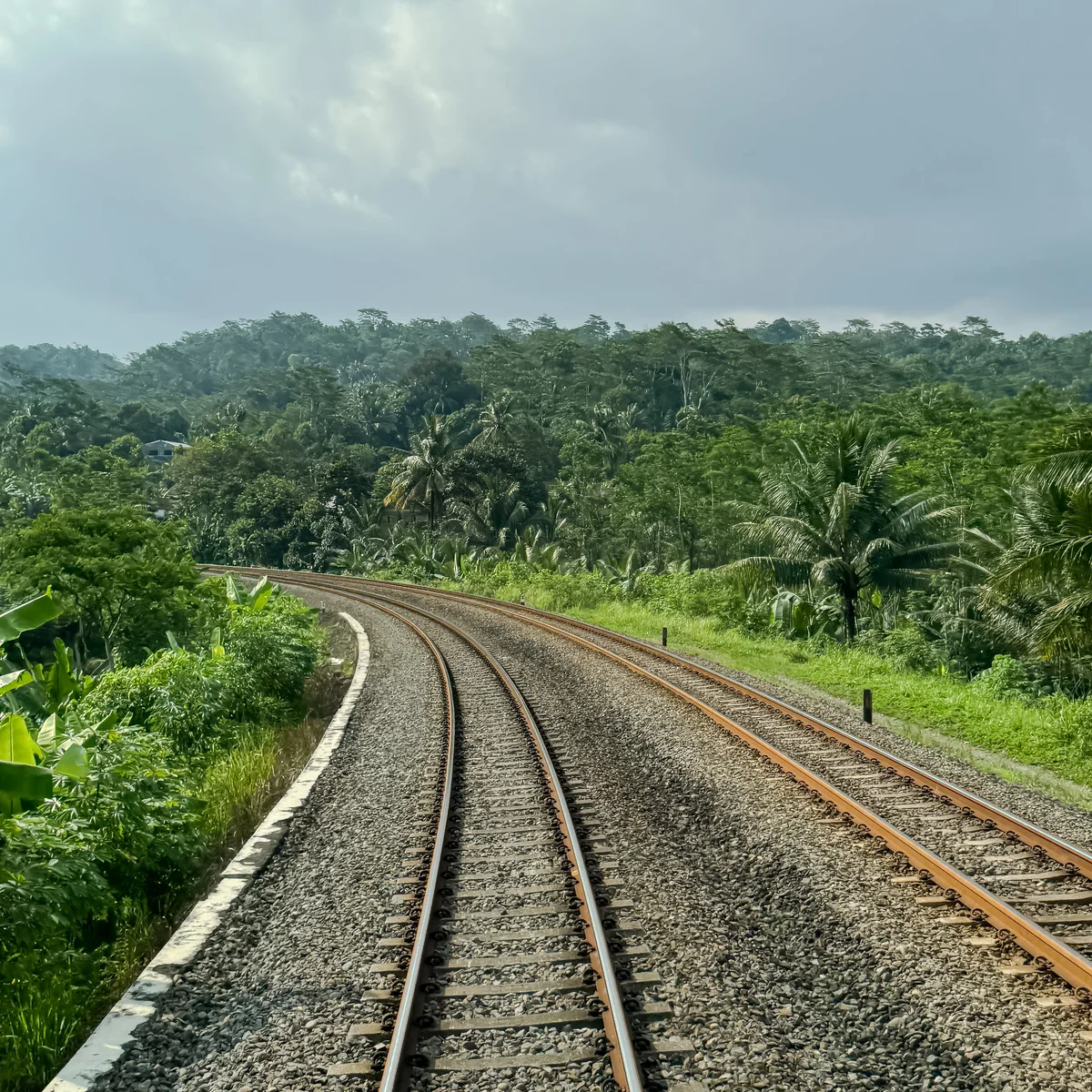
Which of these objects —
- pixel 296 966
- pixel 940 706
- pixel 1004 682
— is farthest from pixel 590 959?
pixel 1004 682

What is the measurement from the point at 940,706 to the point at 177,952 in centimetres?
1135

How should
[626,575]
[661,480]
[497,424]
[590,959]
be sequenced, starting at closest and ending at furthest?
[590,959] < [626,575] < [661,480] < [497,424]

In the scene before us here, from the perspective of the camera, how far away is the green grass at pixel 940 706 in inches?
415

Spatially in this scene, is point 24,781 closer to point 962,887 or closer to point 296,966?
point 296,966

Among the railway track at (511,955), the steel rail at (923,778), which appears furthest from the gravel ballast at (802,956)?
the steel rail at (923,778)

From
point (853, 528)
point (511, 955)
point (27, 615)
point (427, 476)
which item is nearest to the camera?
point (27, 615)

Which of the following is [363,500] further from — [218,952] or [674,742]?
[218,952]

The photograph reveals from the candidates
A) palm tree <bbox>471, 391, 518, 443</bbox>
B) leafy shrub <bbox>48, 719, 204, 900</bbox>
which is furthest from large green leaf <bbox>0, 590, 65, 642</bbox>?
palm tree <bbox>471, 391, 518, 443</bbox>

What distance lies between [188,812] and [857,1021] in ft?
19.1

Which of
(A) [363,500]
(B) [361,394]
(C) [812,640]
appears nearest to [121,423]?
(B) [361,394]

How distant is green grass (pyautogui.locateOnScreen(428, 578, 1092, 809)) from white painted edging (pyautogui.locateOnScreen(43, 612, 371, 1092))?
809 cm

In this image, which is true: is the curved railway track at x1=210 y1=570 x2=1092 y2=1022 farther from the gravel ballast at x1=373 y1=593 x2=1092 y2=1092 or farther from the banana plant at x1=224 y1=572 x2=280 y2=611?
the banana plant at x1=224 y1=572 x2=280 y2=611

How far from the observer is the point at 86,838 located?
21.3 ft

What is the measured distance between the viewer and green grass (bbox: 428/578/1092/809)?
10.5m
